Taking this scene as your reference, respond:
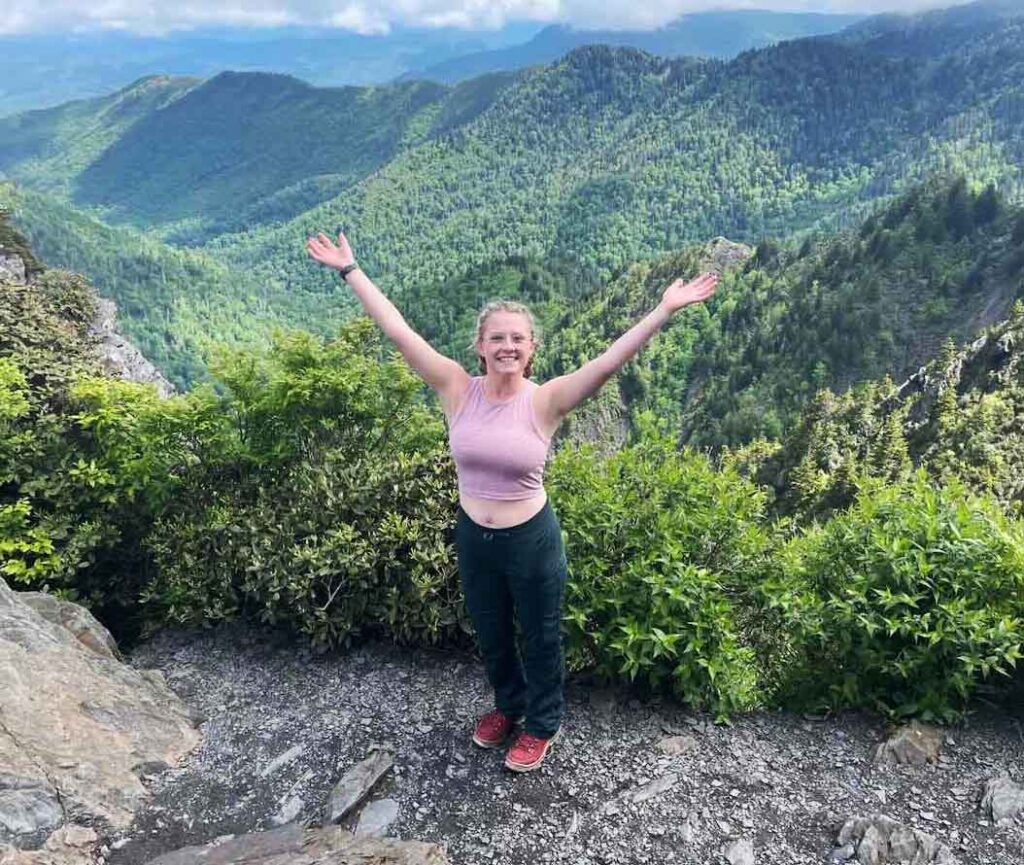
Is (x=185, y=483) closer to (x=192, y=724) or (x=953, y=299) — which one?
(x=192, y=724)

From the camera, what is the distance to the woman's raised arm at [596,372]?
182 inches

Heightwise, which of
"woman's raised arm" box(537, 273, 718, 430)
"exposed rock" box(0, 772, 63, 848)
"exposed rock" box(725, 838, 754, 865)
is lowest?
"exposed rock" box(725, 838, 754, 865)

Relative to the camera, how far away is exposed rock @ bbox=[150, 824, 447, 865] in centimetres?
476

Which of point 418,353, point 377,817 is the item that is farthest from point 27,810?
point 418,353

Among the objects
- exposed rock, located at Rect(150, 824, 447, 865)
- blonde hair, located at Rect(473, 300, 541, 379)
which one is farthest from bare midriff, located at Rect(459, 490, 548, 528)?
exposed rock, located at Rect(150, 824, 447, 865)

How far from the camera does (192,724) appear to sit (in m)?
6.66

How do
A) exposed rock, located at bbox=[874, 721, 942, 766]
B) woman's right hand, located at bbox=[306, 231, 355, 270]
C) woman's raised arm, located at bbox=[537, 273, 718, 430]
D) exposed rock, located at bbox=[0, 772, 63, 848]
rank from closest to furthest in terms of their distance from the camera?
woman's raised arm, located at bbox=[537, 273, 718, 430] < exposed rock, located at bbox=[0, 772, 63, 848] < woman's right hand, located at bbox=[306, 231, 355, 270] < exposed rock, located at bbox=[874, 721, 942, 766]

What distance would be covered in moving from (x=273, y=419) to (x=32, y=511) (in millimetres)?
2534

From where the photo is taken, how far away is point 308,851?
487 cm

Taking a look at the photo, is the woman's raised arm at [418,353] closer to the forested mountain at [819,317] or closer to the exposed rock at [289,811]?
the exposed rock at [289,811]

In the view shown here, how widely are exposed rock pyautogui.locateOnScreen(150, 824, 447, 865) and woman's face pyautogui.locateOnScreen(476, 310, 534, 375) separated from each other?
3011 millimetres

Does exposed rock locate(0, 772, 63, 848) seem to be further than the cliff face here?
No

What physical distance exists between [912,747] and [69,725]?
20.0 feet

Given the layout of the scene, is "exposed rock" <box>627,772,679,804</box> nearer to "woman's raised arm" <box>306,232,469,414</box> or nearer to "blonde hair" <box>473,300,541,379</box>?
"woman's raised arm" <box>306,232,469,414</box>
